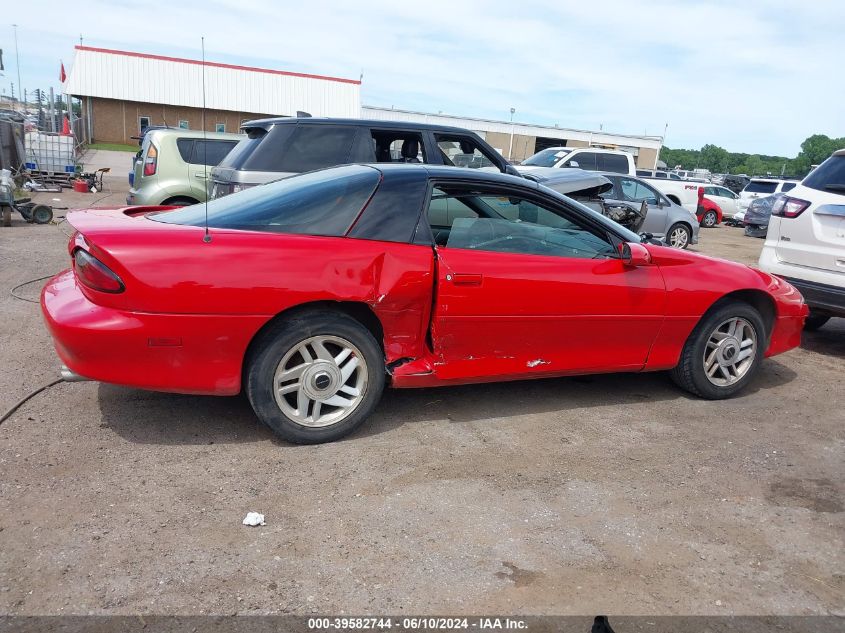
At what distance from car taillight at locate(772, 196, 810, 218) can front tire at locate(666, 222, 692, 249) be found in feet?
25.9

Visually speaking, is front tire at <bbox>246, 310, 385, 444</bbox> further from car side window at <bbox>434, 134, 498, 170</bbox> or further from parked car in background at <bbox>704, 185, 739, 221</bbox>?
parked car in background at <bbox>704, 185, 739, 221</bbox>

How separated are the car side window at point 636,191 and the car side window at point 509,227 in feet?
30.8

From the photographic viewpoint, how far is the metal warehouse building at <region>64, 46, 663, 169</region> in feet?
Answer: 131

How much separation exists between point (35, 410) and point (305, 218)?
1.91 meters

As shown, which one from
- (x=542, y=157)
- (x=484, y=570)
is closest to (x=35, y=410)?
(x=484, y=570)

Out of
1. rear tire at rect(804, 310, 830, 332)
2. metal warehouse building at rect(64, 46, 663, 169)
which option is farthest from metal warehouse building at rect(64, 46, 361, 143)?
rear tire at rect(804, 310, 830, 332)

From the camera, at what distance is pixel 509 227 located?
4.16m

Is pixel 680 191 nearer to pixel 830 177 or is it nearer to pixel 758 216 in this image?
pixel 758 216

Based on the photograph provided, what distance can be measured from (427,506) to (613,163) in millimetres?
15871

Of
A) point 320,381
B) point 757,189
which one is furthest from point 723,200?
point 320,381

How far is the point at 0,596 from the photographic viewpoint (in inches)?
92.5

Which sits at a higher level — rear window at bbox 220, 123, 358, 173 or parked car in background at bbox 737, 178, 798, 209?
rear window at bbox 220, 123, 358, 173

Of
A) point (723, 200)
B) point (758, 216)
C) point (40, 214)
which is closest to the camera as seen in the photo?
point (40, 214)

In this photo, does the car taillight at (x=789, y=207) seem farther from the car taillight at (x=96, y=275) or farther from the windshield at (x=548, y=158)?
the windshield at (x=548, y=158)
